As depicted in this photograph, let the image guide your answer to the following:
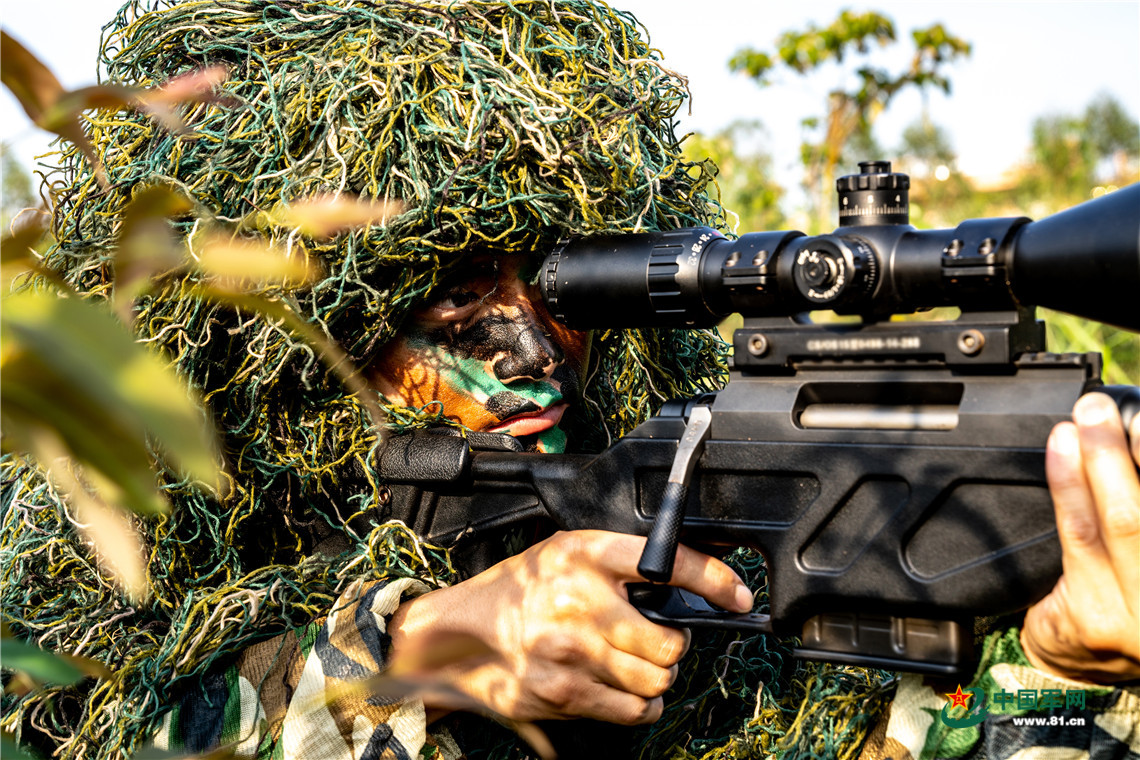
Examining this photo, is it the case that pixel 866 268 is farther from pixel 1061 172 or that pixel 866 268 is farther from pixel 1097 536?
pixel 1061 172

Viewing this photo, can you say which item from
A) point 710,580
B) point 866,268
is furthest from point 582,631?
point 866,268

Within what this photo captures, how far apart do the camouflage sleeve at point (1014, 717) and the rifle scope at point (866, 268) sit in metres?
0.47

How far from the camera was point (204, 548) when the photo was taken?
1.77 meters

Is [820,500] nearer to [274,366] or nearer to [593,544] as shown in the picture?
[593,544]

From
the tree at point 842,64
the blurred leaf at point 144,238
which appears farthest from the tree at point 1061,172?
the blurred leaf at point 144,238

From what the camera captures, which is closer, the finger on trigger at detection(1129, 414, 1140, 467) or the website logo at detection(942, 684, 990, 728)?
Result: the finger on trigger at detection(1129, 414, 1140, 467)

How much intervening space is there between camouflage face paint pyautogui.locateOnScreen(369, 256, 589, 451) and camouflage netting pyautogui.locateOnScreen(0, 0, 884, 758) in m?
0.06

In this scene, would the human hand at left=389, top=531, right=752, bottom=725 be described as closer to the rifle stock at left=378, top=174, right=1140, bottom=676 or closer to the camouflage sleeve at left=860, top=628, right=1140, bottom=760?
the rifle stock at left=378, top=174, right=1140, bottom=676

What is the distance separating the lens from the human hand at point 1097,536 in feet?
3.59

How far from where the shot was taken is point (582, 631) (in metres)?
1.50

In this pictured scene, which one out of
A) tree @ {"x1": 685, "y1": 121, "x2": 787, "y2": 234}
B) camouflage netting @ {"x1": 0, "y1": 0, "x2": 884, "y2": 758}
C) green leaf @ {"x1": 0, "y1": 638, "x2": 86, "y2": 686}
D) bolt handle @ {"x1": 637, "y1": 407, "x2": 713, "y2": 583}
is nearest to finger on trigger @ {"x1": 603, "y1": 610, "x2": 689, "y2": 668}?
bolt handle @ {"x1": 637, "y1": 407, "x2": 713, "y2": 583}

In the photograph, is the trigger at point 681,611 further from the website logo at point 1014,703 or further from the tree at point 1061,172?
the tree at point 1061,172

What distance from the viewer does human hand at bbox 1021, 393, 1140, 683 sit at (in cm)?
109

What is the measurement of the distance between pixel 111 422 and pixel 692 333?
5.98ft
